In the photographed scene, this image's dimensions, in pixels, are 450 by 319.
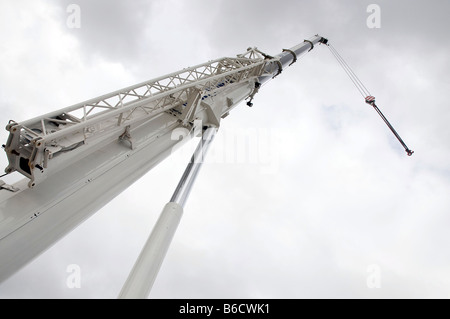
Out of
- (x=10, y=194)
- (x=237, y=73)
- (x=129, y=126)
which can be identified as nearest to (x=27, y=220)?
(x=10, y=194)

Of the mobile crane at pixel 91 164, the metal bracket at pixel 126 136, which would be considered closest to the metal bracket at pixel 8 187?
the mobile crane at pixel 91 164

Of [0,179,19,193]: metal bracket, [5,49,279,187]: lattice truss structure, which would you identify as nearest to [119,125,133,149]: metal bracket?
[5,49,279,187]: lattice truss structure

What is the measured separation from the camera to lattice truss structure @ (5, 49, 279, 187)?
540cm

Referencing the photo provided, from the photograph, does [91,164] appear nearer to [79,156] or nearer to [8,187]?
[79,156]

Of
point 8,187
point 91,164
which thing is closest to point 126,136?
point 91,164

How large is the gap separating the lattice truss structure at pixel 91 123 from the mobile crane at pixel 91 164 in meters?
0.02

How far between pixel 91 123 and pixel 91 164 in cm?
113

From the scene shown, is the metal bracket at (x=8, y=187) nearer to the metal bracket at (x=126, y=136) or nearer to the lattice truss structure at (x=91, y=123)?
the lattice truss structure at (x=91, y=123)

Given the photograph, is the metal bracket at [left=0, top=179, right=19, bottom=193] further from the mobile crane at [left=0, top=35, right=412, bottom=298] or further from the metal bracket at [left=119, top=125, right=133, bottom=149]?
the metal bracket at [left=119, top=125, right=133, bottom=149]

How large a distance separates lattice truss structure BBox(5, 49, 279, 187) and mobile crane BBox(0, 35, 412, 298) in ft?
0.06

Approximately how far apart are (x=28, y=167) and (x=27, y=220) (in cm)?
107

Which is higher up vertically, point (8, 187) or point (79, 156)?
point (79, 156)

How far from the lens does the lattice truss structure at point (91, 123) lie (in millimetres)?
5398

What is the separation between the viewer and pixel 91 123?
634 centimetres
